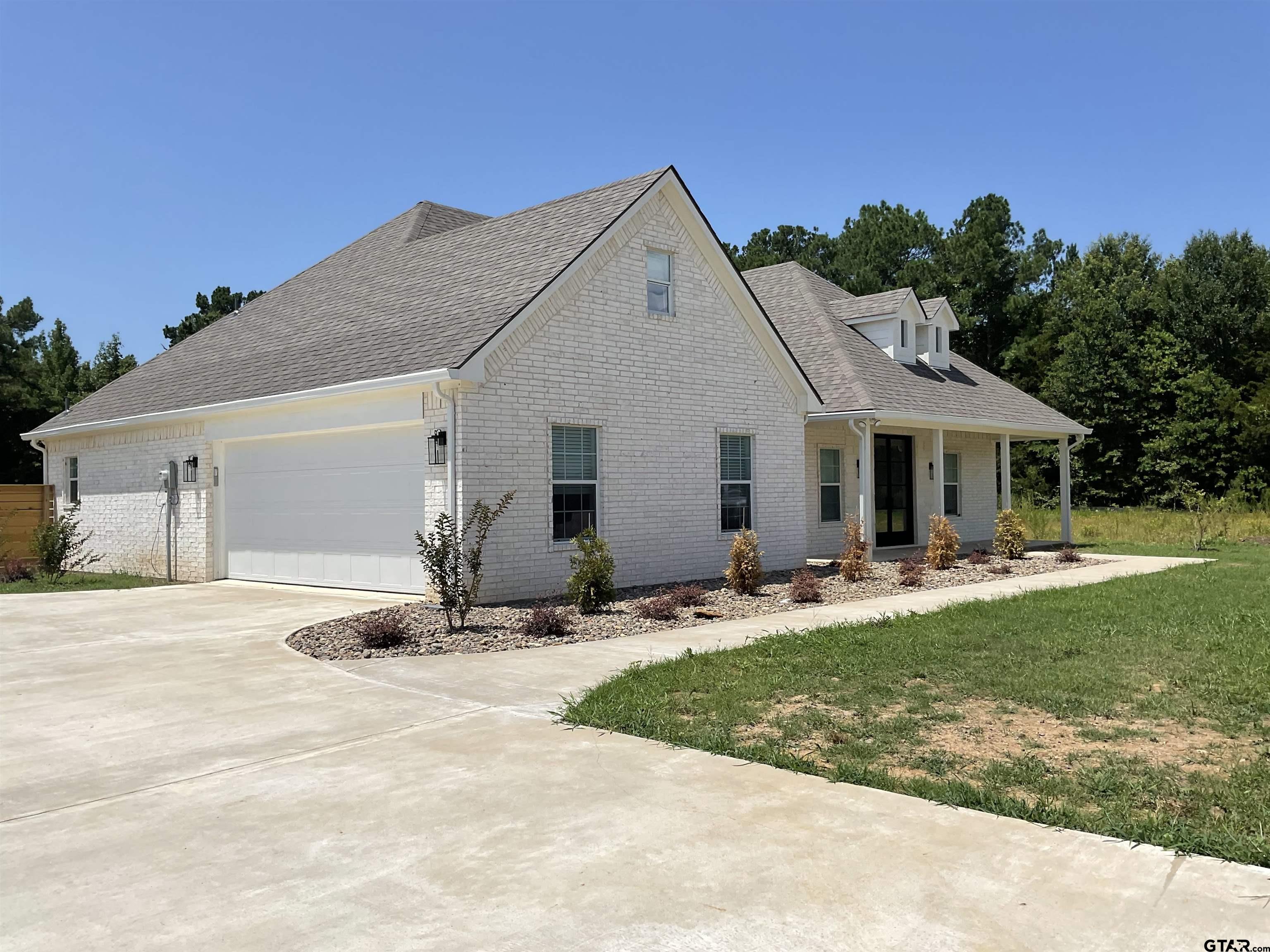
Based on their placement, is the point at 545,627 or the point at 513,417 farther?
the point at 513,417

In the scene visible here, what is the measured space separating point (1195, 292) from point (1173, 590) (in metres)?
35.4

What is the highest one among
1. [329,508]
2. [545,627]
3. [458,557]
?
[329,508]

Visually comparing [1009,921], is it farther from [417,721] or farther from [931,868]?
[417,721]

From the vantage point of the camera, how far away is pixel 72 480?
838 inches

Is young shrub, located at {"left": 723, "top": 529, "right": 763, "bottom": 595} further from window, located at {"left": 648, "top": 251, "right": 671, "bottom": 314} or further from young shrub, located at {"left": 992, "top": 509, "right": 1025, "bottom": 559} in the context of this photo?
young shrub, located at {"left": 992, "top": 509, "right": 1025, "bottom": 559}

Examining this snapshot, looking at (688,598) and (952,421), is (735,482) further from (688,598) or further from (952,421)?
(952,421)

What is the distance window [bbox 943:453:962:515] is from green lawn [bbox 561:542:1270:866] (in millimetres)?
13063

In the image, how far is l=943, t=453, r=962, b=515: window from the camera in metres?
23.9

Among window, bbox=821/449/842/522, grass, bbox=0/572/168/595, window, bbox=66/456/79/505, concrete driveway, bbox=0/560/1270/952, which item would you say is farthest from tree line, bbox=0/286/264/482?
concrete driveway, bbox=0/560/1270/952

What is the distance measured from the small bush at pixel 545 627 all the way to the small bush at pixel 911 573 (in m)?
6.57

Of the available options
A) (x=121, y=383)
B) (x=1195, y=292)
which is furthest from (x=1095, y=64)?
(x=1195, y=292)

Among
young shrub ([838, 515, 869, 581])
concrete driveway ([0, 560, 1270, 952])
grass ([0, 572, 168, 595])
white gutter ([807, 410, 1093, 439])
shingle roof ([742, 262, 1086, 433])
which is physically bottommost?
concrete driveway ([0, 560, 1270, 952])

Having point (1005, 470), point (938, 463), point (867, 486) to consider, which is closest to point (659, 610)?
point (867, 486)

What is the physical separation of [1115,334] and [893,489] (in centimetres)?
2522
